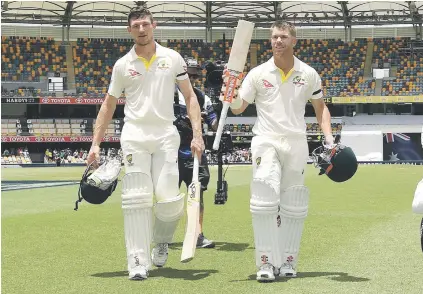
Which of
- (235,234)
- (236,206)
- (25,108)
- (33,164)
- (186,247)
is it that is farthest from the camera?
(25,108)

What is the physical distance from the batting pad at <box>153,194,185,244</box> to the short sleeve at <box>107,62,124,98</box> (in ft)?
3.63

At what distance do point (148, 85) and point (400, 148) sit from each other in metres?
45.1

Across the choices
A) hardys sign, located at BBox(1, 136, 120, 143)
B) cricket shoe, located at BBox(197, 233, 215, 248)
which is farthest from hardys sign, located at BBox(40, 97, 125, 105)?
cricket shoe, located at BBox(197, 233, 215, 248)

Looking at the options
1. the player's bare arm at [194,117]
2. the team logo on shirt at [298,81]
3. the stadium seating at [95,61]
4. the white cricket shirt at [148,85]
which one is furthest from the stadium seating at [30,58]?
Result: the team logo on shirt at [298,81]

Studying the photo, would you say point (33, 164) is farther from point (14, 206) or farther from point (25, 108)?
point (14, 206)

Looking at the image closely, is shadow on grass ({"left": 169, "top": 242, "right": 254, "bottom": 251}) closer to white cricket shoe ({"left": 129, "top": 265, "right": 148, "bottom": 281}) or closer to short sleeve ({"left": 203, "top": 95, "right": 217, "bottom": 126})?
short sleeve ({"left": 203, "top": 95, "right": 217, "bottom": 126})

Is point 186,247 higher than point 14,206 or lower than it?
higher

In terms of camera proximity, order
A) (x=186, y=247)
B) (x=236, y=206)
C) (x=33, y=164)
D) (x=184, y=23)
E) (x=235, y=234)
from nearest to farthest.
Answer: (x=186, y=247) → (x=235, y=234) → (x=236, y=206) → (x=33, y=164) → (x=184, y=23)

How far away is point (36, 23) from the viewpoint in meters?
55.8

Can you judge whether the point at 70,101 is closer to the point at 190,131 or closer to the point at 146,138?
the point at 190,131

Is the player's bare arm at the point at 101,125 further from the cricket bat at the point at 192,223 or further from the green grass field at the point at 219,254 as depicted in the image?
the green grass field at the point at 219,254

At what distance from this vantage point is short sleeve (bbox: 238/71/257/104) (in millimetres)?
7035

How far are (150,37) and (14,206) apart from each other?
9.61m

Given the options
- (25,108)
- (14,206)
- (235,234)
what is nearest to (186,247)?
(235,234)
